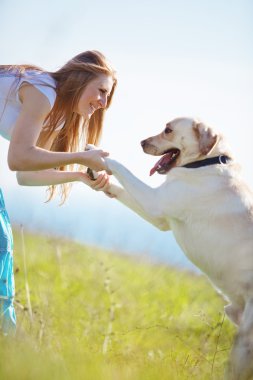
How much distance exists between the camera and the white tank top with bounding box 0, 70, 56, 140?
12.5 feet

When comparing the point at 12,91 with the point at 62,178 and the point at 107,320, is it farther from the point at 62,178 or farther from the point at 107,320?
the point at 107,320

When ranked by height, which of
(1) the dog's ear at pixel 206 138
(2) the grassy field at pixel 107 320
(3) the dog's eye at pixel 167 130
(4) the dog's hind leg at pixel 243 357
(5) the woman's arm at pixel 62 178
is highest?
(1) the dog's ear at pixel 206 138

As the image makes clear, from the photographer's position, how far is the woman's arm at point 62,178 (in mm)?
4188

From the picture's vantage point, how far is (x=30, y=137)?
3.66 m

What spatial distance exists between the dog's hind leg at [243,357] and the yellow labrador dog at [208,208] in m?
0.13

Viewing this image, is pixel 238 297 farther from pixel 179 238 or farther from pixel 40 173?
pixel 40 173

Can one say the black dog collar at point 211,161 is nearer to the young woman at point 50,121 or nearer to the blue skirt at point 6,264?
the young woman at point 50,121

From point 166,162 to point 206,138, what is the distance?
14.9 inches

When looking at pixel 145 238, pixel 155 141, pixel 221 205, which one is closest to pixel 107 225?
pixel 145 238

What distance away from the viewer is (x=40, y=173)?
4.25m

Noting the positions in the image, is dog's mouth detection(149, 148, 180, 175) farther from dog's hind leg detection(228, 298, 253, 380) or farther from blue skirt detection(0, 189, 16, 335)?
dog's hind leg detection(228, 298, 253, 380)

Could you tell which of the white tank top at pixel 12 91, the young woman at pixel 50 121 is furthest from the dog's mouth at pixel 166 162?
the white tank top at pixel 12 91

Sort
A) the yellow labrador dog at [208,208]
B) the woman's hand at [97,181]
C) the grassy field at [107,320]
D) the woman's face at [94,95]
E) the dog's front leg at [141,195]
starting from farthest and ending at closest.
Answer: the woman's hand at [97,181] → the woman's face at [94,95] → the dog's front leg at [141,195] → the yellow labrador dog at [208,208] → the grassy field at [107,320]

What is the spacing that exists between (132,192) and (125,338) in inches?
66.3
